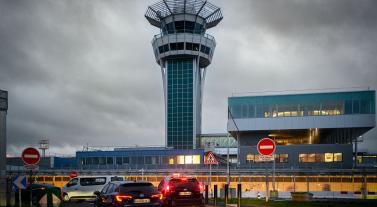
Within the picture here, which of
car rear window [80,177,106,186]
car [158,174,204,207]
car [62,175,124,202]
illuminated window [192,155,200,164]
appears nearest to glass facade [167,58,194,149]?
illuminated window [192,155,200,164]

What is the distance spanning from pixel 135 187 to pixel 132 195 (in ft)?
1.76

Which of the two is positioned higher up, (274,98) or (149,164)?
(274,98)

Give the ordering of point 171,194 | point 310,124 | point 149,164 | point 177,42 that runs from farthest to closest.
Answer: point 177,42, point 149,164, point 310,124, point 171,194

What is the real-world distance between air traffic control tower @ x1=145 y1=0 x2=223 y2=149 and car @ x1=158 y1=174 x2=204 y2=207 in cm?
7866

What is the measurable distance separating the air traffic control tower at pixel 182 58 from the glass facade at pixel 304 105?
2587cm

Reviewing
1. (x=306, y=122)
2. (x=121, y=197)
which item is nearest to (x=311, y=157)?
(x=306, y=122)

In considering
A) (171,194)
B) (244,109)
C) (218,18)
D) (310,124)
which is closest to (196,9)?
(218,18)

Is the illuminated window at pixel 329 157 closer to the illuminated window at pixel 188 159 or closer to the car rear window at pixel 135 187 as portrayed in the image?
the illuminated window at pixel 188 159

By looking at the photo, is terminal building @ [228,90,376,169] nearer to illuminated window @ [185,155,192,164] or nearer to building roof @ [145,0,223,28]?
illuminated window @ [185,155,192,164]

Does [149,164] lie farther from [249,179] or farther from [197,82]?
[249,179]

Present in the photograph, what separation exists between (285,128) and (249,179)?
14.4m

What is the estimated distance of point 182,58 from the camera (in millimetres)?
104500

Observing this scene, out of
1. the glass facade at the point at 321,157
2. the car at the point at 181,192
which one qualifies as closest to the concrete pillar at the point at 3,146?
the car at the point at 181,192

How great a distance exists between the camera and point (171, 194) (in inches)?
906
